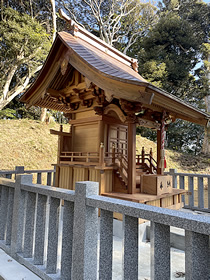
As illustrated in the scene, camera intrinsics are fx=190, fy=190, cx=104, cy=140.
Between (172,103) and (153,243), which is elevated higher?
(172,103)

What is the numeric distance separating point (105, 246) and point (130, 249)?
227 mm

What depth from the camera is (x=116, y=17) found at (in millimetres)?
17344

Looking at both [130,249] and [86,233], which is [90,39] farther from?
[130,249]

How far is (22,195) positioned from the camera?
90.4 inches

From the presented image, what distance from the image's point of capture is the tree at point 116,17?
56.1 feet

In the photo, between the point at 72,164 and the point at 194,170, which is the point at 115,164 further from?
the point at 194,170

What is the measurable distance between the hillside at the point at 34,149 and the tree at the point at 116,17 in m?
10.1

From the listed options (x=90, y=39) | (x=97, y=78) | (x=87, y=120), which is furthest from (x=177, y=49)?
(x=97, y=78)

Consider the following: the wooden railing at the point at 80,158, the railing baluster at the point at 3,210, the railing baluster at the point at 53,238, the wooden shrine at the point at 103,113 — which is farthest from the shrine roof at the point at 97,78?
the railing baluster at the point at 3,210

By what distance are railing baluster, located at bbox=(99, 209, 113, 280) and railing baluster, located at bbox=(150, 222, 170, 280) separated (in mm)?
393

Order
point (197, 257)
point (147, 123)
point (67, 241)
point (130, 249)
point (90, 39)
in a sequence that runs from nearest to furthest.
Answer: point (197, 257) → point (130, 249) → point (67, 241) → point (147, 123) → point (90, 39)

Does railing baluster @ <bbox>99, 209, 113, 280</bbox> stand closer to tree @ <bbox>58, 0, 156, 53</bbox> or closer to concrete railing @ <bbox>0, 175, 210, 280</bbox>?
concrete railing @ <bbox>0, 175, 210, 280</bbox>

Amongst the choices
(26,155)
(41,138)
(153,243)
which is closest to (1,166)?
(26,155)

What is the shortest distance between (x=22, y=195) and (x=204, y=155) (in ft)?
50.6
